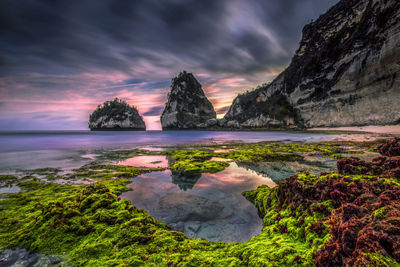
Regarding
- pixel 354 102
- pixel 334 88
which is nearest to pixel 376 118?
pixel 354 102

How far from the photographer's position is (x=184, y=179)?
834 centimetres

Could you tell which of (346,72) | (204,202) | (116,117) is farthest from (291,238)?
(116,117)

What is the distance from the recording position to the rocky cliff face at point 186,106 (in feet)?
325

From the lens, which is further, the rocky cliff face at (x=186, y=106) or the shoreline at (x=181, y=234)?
the rocky cliff face at (x=186, y=106)

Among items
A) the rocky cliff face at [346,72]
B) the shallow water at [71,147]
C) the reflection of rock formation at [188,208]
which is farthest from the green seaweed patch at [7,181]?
the rocky cliff face at [346,72]

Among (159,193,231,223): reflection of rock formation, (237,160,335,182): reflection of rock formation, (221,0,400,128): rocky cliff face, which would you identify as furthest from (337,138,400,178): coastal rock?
(221,0,400,128): rocky cliff face

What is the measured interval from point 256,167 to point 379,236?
8.24 m

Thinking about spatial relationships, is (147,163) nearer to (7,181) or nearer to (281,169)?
(7,181)

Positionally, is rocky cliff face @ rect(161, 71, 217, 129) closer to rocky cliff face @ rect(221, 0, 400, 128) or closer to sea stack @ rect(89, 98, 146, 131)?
sea stack @ rect(89, 98, 146, 131)

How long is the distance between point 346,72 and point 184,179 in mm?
43007

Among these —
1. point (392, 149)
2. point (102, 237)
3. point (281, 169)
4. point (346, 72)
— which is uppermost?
point (346, 72)

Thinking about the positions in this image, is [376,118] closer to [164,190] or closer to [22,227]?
[164,190]

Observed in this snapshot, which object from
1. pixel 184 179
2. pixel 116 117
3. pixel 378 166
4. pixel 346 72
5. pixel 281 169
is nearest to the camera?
pixel 378 166

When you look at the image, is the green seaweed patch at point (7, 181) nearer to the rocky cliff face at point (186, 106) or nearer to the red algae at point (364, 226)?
the red algae at point (364, 226)
